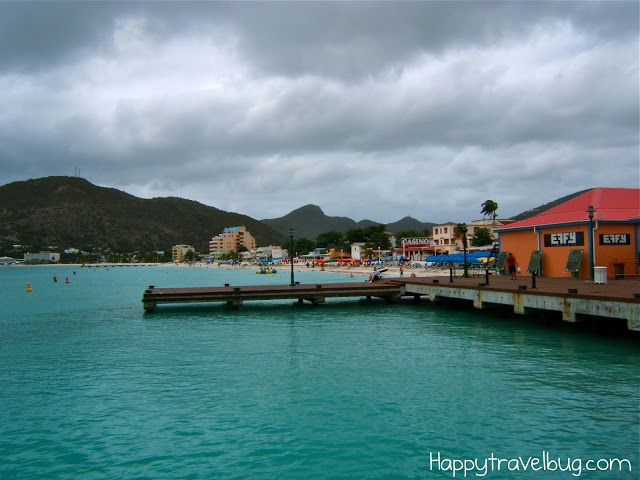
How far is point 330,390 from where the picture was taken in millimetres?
13172

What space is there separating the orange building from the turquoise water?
8.16m

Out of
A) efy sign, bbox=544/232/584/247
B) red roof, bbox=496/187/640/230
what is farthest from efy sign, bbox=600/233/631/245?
efy sign, bbox=544/232/584/247

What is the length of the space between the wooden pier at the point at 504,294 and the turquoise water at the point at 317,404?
134cm

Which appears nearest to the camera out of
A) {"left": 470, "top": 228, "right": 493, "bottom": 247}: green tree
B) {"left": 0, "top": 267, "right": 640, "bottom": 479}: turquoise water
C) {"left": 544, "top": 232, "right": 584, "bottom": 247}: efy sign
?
{"left": 0, "top": 267, "right": 640, "bottom": 479}: turquoise water

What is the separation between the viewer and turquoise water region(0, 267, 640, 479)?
29.8 ft

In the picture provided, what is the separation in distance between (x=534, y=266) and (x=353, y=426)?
23.8m

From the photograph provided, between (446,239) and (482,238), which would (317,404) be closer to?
(482,238)

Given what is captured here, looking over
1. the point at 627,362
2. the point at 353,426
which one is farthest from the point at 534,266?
the point at 353,426

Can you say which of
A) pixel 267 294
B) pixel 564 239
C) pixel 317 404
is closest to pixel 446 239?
pixel 564 239

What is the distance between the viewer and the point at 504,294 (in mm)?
23531

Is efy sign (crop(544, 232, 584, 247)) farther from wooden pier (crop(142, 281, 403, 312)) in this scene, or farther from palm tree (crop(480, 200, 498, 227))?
palm tree (crop(480, 200, 498, 227))

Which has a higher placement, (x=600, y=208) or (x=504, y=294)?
(x=600, y=208)

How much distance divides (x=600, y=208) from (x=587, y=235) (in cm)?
259

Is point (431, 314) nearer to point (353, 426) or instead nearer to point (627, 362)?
point (627, 362)
